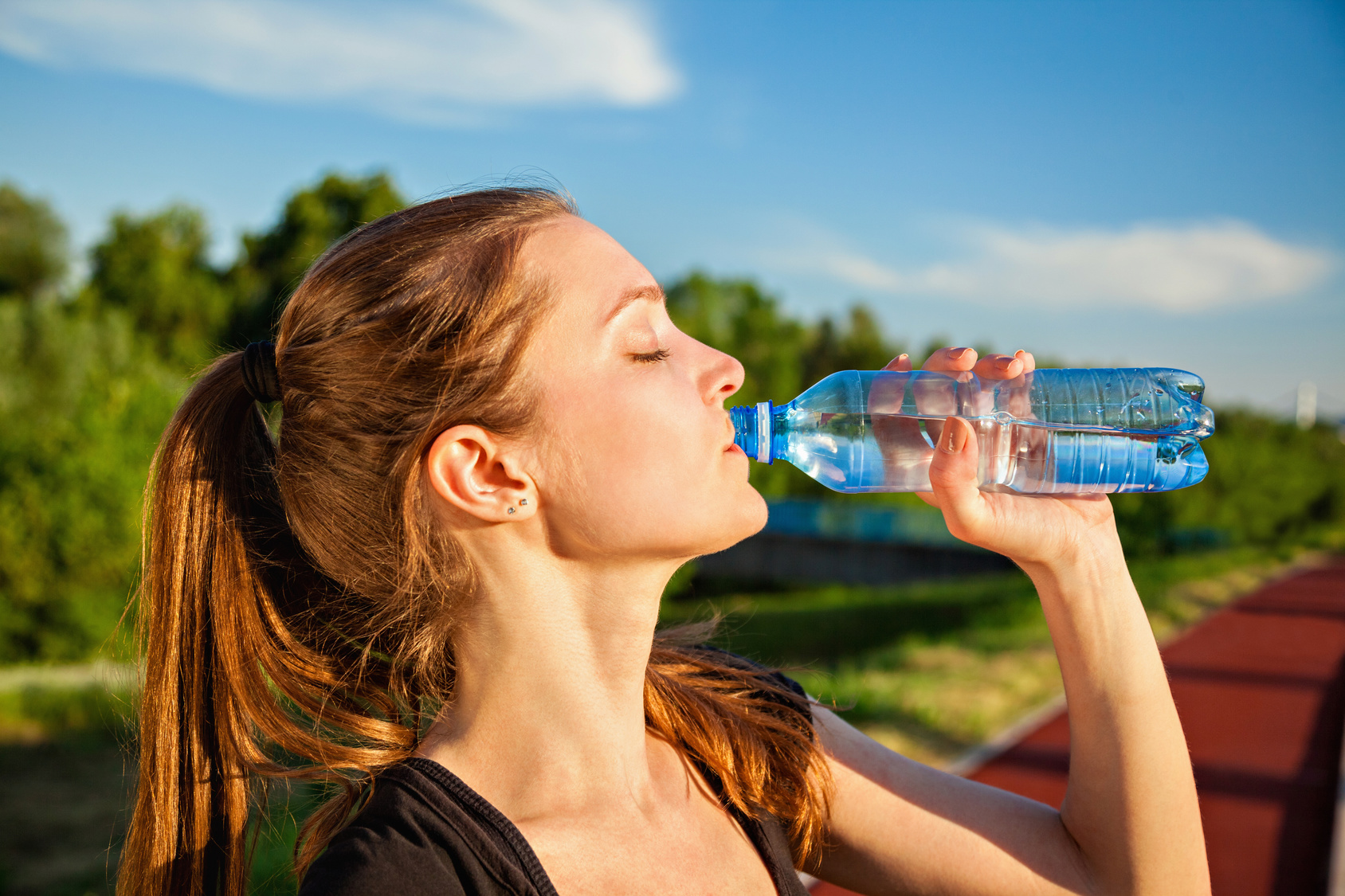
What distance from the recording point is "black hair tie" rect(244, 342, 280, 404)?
1.75m

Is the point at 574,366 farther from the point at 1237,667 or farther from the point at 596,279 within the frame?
the point at 1237,667

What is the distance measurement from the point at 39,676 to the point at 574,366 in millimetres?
15667

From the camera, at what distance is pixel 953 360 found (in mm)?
1779

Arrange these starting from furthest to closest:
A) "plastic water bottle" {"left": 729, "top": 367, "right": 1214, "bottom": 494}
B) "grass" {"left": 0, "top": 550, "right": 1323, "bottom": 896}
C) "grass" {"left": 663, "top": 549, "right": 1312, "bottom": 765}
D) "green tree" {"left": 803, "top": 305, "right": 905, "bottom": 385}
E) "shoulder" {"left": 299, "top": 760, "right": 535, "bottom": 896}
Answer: "green tree" {"left": 803, "top": 305, "right": 905, "bottom": 385}
"grass" {"left": 663, "top": 549, "right": 1312, "bottom": 765}
"grass" {"left": 0, "top": 550, "right": 1323, "bottom": 896}
"plastic water bottle" {"left": 729, "top": 367, "right": 1214, "bottom": 494}
"shoulder" {"left": 299, "top": 760, "right": 535, "bottom": 896}

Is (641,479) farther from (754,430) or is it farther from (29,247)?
(29,247)

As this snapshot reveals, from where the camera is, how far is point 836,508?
2839cm

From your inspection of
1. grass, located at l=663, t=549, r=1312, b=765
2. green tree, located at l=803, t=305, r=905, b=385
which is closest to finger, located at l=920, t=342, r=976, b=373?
grass, located at l=663, t=549, r=1312, b=765

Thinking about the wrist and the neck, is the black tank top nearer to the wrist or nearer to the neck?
the neck

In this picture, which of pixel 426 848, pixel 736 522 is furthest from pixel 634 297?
pixel 426 848

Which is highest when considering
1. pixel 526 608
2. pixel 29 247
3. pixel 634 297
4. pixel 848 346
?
pixel 29 247

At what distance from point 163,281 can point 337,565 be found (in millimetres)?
34665

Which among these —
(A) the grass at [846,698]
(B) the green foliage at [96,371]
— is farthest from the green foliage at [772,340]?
(A) the grass at [846,698]

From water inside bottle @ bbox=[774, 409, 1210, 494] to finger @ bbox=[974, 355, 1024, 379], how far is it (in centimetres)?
31

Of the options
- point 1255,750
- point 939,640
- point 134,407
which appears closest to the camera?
point 1255,750
